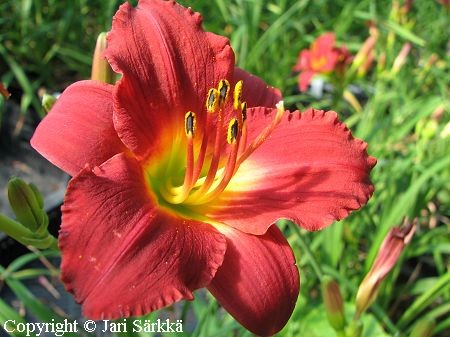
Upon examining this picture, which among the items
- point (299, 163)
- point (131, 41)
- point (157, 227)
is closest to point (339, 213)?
point (299, 163)

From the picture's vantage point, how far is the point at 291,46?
2.54m

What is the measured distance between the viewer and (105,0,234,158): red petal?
0.67 m

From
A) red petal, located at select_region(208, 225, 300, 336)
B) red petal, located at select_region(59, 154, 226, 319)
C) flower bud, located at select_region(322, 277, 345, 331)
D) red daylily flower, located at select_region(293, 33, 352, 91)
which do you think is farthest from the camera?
red daylily flower, located at select_region(293, 33, 352, 91)

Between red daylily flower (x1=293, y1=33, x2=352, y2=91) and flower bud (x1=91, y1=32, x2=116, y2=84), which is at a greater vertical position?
flower bud (x1=91, y1=32, x2=116, y2=84)

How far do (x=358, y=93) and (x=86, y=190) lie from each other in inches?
89.6

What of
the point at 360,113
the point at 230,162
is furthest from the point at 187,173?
the point at 360,113

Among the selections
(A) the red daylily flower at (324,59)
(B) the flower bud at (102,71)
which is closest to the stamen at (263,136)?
(B) the flower bud at (102,71)

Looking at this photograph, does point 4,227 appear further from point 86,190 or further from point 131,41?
point 131,41

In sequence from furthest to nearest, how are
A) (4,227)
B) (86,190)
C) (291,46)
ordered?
(291,46), (4,227), (86,190)

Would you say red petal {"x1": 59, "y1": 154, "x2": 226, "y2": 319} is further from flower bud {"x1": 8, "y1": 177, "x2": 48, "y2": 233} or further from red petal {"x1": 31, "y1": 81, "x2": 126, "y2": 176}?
flower bud {"x1": 8, "y1": 177, "x2": 48, "y2": 233}

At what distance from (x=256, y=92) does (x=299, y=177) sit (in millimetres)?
170

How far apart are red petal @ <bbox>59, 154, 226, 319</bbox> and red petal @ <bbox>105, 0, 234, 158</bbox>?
0.22 ft

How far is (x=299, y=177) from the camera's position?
720 millimetres

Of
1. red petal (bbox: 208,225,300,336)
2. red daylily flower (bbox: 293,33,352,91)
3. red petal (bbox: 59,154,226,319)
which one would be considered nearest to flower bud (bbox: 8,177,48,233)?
red petal (bbox: 59,154,226,319)
